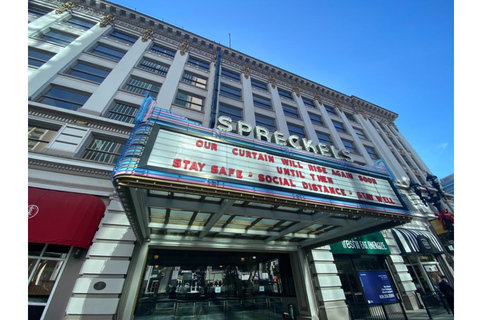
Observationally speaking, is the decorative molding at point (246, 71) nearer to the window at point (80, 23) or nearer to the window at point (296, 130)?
the window at point (296, 130)

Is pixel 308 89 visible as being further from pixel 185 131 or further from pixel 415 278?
pixel 185 131

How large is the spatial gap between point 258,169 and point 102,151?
9188 mm

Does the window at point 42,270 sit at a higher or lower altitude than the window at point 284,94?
lower

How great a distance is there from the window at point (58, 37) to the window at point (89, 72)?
3.19m

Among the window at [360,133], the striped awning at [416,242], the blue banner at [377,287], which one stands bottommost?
the blue banner at [377,287]

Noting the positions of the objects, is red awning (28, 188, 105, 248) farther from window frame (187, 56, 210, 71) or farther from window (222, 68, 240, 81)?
window (222, 68, 240, 81)

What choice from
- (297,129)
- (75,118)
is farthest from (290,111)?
(75,118)

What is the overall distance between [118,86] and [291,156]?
13.6 meters

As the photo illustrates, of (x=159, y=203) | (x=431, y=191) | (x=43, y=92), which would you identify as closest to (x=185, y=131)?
(x=159, y=203)

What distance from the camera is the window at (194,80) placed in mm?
18680

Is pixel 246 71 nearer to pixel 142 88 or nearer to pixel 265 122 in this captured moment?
pixel 265 122

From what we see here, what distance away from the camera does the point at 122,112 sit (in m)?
13.2

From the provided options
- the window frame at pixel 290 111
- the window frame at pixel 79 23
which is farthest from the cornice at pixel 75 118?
the window frame at pixel 290 111

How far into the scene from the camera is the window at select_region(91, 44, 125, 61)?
16625 mm
